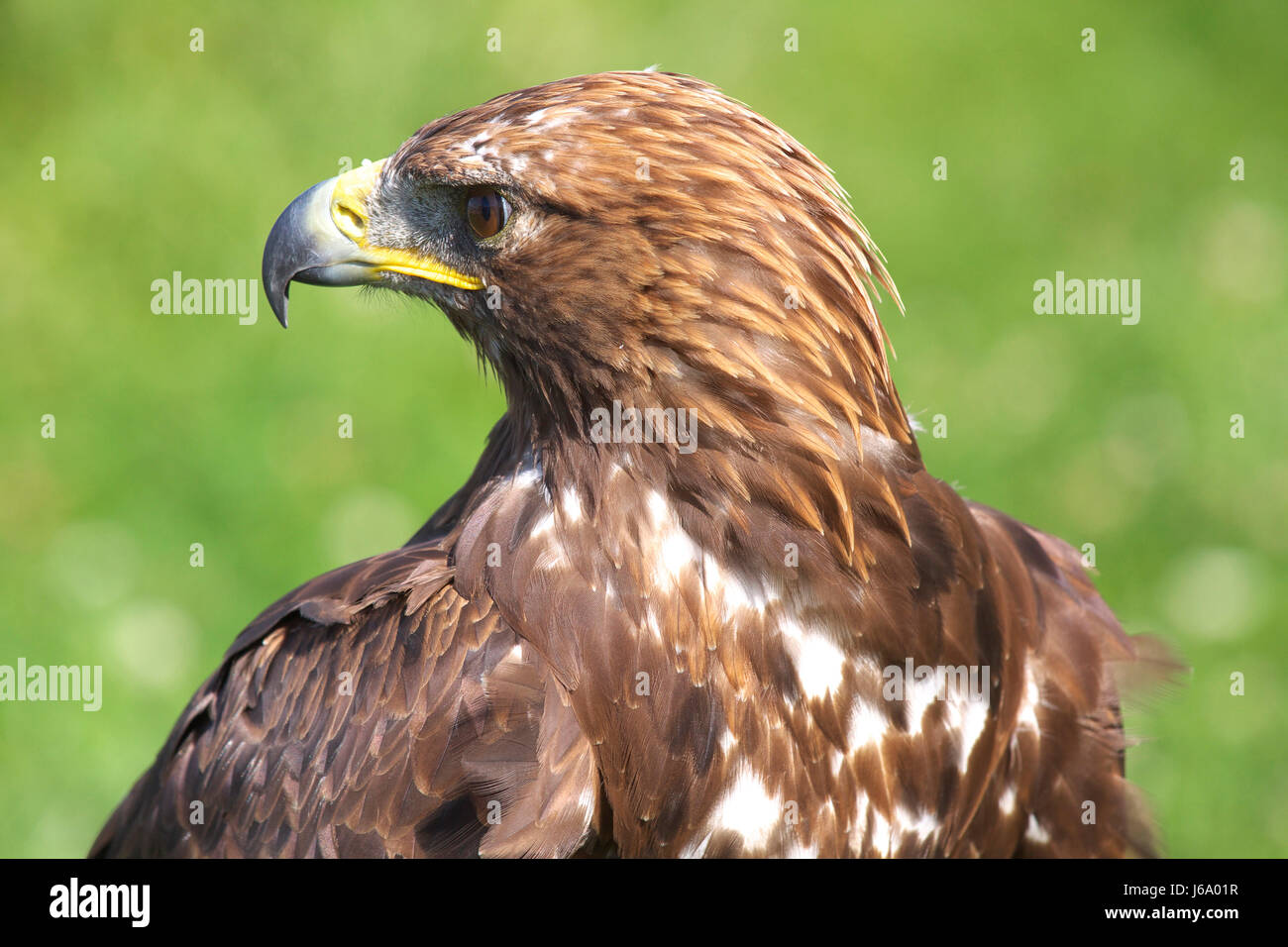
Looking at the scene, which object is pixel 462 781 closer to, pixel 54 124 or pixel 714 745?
pixel 714 745

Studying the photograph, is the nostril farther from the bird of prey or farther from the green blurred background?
the green blurred background

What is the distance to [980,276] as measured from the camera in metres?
7.77

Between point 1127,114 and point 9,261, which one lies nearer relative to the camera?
point 9,261

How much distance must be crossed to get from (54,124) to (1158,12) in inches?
260

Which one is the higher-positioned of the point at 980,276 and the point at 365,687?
the point at 980,276

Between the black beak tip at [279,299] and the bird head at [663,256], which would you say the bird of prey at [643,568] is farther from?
the black beak tip at [279,299]

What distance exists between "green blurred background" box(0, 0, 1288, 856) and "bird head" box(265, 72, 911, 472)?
307 centimetres

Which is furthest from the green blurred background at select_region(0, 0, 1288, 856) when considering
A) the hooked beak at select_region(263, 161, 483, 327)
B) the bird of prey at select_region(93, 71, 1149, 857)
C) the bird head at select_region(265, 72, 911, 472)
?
the bird head at select_region(265, 72, 911, 472)

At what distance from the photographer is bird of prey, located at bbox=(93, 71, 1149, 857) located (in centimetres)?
282

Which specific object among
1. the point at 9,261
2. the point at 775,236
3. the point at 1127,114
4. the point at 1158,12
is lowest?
the point at 775,236

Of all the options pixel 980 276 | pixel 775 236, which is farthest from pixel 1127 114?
pixel 775 236

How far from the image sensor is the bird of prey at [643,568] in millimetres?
2818

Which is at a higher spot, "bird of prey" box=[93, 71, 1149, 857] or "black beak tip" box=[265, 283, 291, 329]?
"black beak tip" box=[265, 283, 291, 329]

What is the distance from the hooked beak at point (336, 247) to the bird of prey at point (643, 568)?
2 cm
